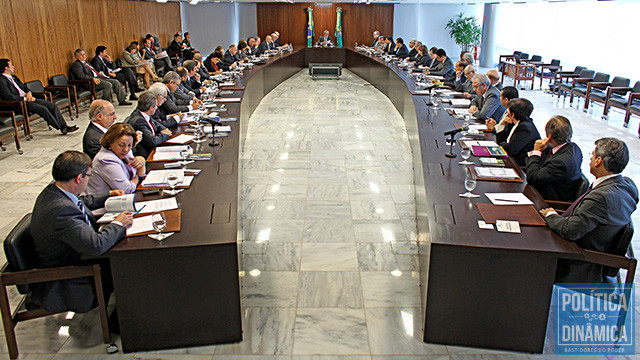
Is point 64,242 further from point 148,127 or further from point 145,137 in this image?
point 148,127

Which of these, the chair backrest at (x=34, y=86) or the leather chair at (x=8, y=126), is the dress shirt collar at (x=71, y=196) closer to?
the leather chair at (x=8, y=126)

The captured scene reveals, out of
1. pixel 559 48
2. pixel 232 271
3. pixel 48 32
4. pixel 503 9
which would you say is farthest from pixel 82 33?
pixel 503 9

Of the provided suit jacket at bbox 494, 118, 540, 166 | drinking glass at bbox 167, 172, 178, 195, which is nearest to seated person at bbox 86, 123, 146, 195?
drinking glass at bbox 167, 172, 178, 195

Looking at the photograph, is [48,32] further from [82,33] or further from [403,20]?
[403,20]

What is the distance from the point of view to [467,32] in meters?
19.3

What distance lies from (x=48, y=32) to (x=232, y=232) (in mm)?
8713

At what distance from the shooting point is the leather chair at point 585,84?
368 inches

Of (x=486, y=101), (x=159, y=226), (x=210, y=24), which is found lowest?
(x=159, y=226)

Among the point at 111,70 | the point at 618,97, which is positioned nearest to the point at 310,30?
the point at 111,70

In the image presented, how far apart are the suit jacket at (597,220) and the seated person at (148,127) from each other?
11.1ft

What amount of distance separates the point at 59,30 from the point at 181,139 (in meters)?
6.97

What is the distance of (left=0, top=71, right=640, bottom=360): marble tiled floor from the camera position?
293cm

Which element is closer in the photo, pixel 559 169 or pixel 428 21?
pixel 559 169
